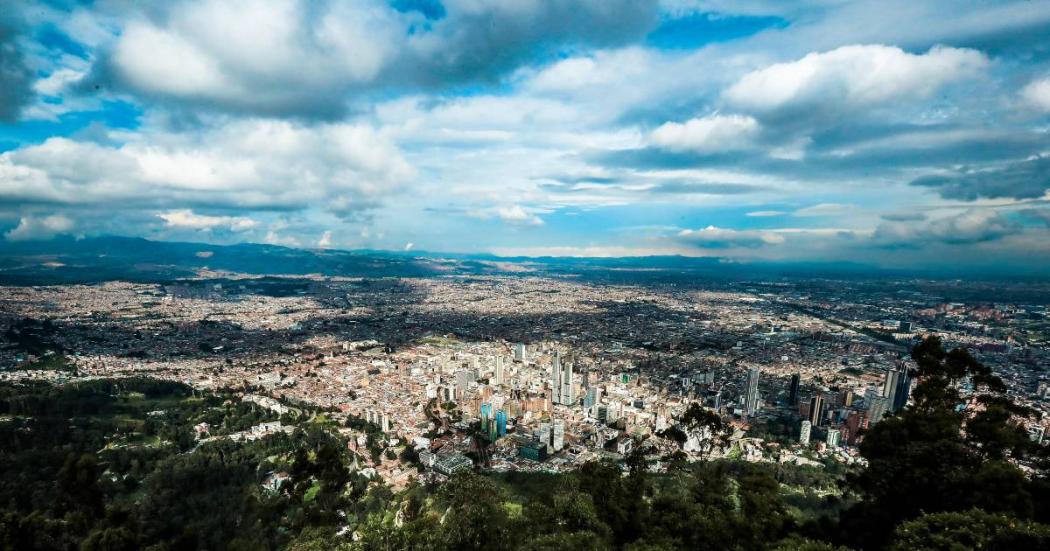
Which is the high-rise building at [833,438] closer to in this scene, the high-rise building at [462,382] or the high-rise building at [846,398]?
the high-rise building at [846,398]

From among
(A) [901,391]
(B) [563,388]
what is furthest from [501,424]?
(A) [901,391]

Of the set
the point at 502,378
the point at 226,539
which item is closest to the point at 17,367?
the point at 226,539

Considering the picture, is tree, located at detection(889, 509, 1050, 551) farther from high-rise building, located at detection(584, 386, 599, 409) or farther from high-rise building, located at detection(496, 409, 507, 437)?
high-rise building, located at detection(584, 386, 599, 409)

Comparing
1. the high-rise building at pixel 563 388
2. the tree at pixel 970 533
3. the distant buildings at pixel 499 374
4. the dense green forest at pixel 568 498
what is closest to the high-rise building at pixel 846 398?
the dense green forest at pixel 568 498

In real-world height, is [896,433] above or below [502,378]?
above

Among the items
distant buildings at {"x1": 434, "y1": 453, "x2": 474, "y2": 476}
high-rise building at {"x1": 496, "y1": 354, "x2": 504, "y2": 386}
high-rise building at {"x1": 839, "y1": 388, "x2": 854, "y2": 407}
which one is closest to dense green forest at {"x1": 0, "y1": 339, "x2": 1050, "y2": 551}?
distant buildings at {"x1": 434, "y1": 453, "x2": 474, "y2": 476}

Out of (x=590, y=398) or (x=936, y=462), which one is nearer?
(x=936, y=462)

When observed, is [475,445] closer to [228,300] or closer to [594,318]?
[594,318]

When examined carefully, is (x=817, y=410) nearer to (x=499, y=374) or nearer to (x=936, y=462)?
(x=936, y=462)
